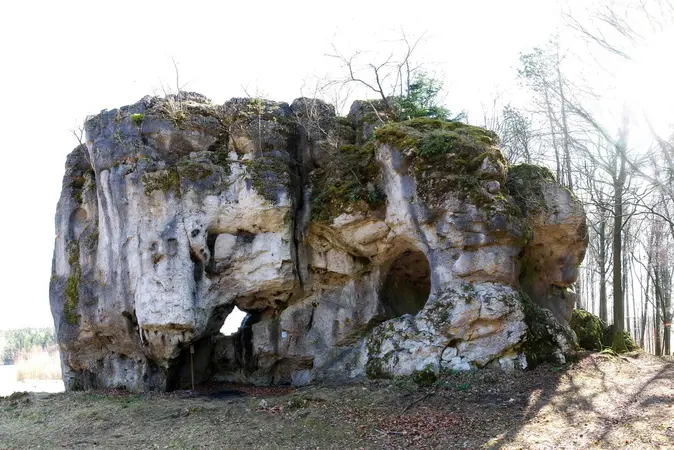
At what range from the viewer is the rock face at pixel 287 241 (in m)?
12.7

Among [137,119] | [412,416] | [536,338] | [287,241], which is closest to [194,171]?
[137,119]

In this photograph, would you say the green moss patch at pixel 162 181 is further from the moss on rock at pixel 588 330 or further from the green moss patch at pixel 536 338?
the moss on rock at pixel 588 330

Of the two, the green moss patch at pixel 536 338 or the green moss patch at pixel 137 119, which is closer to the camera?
the green moss patch at pixel 536 338

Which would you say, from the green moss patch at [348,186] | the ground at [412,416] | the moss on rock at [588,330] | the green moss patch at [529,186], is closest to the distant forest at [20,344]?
the ground at [412,416]

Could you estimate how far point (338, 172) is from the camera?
14719mm

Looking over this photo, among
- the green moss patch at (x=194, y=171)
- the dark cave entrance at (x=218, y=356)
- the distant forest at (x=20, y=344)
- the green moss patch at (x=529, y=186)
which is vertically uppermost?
the green moss patch at (x=194, y=171)

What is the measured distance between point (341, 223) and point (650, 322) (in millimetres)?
30923

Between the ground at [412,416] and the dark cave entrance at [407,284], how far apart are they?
3.70 m

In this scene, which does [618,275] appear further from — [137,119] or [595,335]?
[137,119]

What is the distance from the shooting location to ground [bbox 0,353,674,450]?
8.78m

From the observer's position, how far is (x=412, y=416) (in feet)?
32.7

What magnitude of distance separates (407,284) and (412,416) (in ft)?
22.3

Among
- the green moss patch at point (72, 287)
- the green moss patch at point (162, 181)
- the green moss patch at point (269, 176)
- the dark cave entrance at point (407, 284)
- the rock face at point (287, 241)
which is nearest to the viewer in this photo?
the rock face at point (287, 241)

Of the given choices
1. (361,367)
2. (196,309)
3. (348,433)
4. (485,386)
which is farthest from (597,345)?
(196,309)
